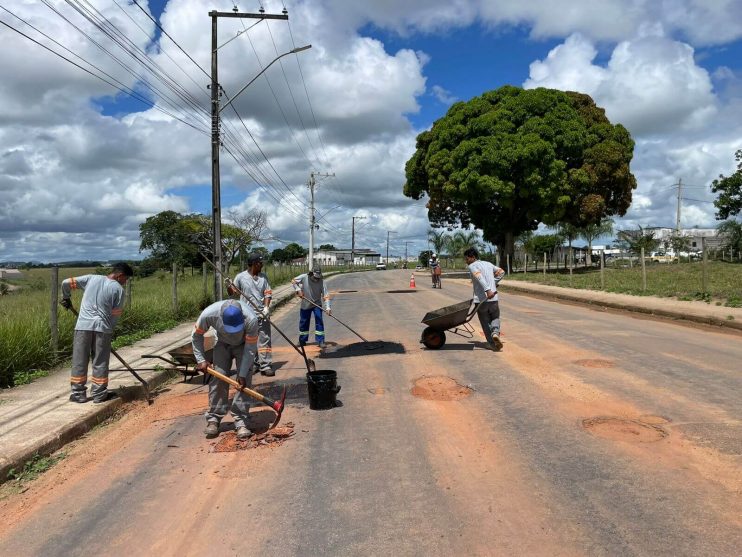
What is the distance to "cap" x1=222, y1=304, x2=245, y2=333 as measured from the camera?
4.98 meters

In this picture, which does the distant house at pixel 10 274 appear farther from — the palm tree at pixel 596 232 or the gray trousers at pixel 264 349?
the palm tree at pixel 596 232

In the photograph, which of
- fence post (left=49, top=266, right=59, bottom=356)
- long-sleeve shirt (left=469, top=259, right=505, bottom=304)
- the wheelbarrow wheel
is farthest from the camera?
the wheelbarrow wheel

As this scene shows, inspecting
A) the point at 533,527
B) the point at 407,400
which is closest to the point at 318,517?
the point at 533,527

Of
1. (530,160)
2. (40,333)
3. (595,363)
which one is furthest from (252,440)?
(530,160)

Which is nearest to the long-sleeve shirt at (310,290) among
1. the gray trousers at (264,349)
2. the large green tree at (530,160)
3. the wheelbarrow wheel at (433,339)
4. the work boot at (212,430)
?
the gray trousers at (264,349)

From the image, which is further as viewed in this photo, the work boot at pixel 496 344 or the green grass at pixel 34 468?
the work boot at pixel 496 344

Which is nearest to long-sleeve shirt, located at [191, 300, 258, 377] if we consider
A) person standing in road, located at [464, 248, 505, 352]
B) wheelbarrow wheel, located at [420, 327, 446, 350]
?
wheelbarrow wheel, located at [420, 327, 446, 350]

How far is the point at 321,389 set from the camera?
5738 millimetres

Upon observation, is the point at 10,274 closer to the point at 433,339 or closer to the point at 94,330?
the point at 94,330

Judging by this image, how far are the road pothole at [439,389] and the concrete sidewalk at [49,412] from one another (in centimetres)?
363

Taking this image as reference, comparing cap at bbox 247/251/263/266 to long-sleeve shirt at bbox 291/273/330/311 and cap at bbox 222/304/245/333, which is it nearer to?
long-sleeve shirt at bbox 291/273/330/311

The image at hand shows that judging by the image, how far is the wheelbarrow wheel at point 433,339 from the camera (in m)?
9.09

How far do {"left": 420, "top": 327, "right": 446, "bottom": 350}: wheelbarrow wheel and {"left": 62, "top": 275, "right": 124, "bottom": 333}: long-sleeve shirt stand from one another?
4856 millimetres

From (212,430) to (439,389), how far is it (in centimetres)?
271
